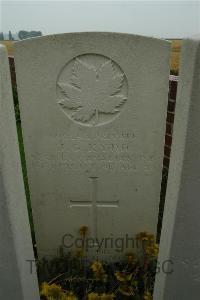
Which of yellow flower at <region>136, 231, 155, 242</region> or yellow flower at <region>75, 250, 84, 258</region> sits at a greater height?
yellow flower at <region>136, 231, 155, 242</region>

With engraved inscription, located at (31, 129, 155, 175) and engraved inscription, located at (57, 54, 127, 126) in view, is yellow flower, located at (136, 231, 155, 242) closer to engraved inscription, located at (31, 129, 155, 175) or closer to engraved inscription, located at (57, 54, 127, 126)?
engraved inscription, located at (31, 129, 155, 175)

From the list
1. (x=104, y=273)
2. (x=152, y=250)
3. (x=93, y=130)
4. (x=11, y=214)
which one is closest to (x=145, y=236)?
(x=152, y=250)

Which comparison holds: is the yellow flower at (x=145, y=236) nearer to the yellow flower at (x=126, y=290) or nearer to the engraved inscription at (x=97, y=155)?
the yellow flower at (x=126, y=290)

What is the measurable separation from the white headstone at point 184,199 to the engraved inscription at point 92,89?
103 centimetres

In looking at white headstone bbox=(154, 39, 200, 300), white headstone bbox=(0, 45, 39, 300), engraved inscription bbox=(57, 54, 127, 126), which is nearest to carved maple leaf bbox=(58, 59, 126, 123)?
engraved inscription bbox=(57, 54, 127, 126)

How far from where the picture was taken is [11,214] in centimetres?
163

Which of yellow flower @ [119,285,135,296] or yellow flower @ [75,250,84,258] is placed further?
yellow flower @ [75,250,84,258]

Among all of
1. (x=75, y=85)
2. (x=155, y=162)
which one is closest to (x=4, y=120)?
(x=75, y=85)

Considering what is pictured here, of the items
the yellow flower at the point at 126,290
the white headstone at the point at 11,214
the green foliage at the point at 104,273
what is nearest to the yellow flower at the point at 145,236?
the green foliage at the point at 104,273

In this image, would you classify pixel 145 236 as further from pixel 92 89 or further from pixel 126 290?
pixel 92 89

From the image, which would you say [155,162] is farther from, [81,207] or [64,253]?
[64,253]

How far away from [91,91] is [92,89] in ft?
0.05

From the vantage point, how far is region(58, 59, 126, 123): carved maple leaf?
2439mm

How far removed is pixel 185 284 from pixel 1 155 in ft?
3.73
